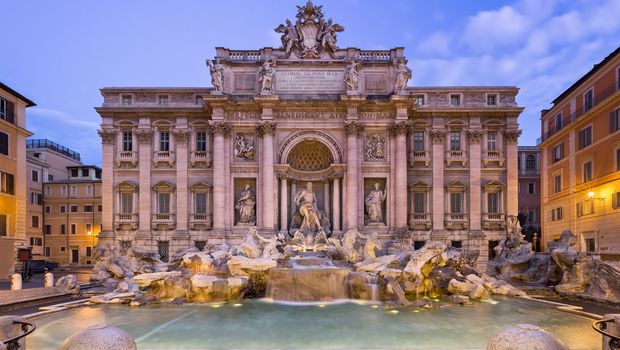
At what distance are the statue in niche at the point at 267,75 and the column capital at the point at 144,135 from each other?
881 centimetres

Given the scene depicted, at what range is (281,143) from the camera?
27594 mm

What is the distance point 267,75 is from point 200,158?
7508 millimetres

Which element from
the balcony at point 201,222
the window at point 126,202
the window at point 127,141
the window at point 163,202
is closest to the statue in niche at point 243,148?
the balcony at point 201,222

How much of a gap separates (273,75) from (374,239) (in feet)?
43.0

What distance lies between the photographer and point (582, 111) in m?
30.5

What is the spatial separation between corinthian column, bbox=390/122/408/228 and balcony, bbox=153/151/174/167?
51.4 feet

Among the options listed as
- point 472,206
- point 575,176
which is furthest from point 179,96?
point 575,176

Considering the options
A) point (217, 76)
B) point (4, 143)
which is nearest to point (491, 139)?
point (217, 76)

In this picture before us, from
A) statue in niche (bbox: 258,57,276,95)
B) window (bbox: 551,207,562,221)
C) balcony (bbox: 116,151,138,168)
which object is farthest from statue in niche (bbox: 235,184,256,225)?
window (bbox: 551,207,562,221)

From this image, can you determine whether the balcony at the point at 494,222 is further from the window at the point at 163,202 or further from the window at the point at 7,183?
the window at the point at 7,183

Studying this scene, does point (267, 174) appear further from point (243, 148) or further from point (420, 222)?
point (420, 222)

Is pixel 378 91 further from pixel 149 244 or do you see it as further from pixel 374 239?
pixel 149 244

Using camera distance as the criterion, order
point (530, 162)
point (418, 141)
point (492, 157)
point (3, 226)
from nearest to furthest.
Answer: point (3, 226) → point (492, 157) → point (418, 141) → point (530, 162)

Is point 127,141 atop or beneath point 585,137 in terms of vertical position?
beneath
